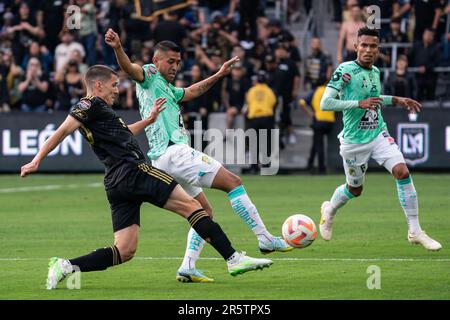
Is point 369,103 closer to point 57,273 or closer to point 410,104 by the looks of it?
point 410,104

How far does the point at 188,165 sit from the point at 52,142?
63.6 inches

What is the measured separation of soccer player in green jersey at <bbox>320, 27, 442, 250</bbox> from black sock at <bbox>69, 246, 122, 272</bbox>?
13.2 ft

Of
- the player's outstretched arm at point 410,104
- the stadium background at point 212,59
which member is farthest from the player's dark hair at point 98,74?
the stadium background at point 212,59

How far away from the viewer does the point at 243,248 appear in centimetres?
1388

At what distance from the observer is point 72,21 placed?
28812 millimetres

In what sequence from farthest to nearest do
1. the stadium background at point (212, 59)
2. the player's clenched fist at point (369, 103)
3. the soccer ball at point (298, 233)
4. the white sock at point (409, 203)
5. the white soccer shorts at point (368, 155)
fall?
the stadium background at point (212, 59) → the white soccer shorts at point (368, 155) → the white sock at point (409, 203) → the player's clenched fist at point (369, 103) → the soccer ball at point (298, 233)

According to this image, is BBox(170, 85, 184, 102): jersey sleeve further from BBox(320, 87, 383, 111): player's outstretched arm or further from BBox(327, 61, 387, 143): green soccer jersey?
BBox(327, 61, 387, 143): green soccer jersey

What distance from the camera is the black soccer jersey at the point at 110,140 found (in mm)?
10562

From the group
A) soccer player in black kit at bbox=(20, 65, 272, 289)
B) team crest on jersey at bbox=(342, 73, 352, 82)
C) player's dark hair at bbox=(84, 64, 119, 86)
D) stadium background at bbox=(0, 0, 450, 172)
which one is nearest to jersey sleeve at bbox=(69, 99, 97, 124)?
soccer player in black kit at bbox=(20, 65, 272, 289)

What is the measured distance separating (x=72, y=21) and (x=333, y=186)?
9207 millimetres

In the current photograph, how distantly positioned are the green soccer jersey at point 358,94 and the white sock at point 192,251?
3380 millimetres

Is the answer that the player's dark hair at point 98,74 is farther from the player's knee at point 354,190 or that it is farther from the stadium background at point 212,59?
the stadium background at point 212,59

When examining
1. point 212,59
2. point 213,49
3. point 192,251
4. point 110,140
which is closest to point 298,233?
point 192,251

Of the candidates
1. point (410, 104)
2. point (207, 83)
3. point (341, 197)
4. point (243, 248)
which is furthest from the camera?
point (341, 197)
